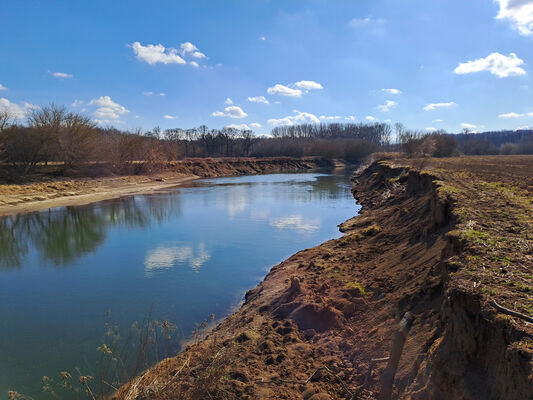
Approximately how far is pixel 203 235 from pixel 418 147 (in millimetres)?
44291

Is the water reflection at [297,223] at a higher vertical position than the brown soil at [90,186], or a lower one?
lower

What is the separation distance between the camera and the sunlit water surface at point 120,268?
805 cm

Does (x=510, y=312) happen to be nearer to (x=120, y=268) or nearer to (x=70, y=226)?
(x=120, y=268)

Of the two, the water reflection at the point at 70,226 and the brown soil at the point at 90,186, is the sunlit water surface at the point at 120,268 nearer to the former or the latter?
the water reflection at the point at 70,226

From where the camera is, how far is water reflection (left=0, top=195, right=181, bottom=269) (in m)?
16.4


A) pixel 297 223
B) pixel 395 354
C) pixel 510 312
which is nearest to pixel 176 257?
pixel 297 223

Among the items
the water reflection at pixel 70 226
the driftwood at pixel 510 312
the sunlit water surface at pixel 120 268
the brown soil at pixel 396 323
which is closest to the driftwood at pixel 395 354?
the brown soil at pixel 396 323

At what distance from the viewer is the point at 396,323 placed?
5.84m

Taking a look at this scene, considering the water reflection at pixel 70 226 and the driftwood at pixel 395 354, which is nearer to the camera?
the driftwood at pixel 395 354

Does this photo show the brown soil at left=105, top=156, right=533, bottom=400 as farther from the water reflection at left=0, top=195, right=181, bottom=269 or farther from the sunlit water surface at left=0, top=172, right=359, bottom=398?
the water reflection at left=0, top=195, right=181, bottom=269

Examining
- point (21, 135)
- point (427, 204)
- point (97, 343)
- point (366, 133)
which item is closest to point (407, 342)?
point (97, 343)

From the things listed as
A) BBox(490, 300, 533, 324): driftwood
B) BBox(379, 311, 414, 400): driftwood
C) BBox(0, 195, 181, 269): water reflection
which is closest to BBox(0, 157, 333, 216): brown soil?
BBox(0, 195, 181, 269): water reflection

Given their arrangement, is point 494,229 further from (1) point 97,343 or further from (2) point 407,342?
(1) point 97,343

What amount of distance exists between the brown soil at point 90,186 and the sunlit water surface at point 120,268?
16.3 feet
